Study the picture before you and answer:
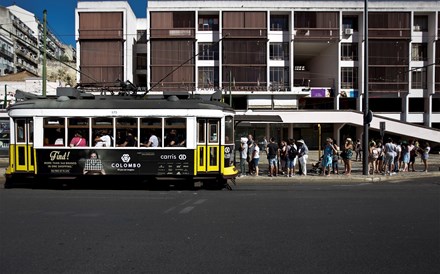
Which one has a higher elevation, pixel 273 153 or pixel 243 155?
pixel 273 153

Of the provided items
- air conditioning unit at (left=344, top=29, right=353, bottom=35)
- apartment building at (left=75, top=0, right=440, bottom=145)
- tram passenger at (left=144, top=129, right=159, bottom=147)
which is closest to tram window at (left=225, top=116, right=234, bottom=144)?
tram passenger at (left=144, top=129, right=159, bottom=147)

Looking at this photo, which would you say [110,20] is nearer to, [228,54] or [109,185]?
[228,54]

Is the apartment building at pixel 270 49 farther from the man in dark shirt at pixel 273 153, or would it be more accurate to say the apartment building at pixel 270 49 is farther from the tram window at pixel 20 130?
the tram window at pixel 20 130

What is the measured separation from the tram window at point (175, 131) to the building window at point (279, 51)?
115 feet

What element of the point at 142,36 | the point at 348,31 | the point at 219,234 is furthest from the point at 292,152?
the point at 142,36

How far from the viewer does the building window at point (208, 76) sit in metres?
46.7

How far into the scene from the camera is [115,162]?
13.7 metres

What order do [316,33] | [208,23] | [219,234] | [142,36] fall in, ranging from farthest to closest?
[142,36]
[208,23]
[316,33]
[219,234]

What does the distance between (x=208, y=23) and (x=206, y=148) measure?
36.1m

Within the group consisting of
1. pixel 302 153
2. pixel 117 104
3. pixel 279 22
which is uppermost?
pixel 279 22

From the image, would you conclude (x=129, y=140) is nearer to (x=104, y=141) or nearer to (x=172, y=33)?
(x=104, y=141)

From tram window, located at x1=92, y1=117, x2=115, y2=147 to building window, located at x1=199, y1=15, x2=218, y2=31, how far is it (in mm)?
35237

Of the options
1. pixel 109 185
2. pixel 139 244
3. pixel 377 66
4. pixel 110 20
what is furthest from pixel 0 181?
pixel 377 66

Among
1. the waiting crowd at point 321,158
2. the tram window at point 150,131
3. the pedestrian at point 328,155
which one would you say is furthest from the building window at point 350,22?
the tram window at point 150,131
